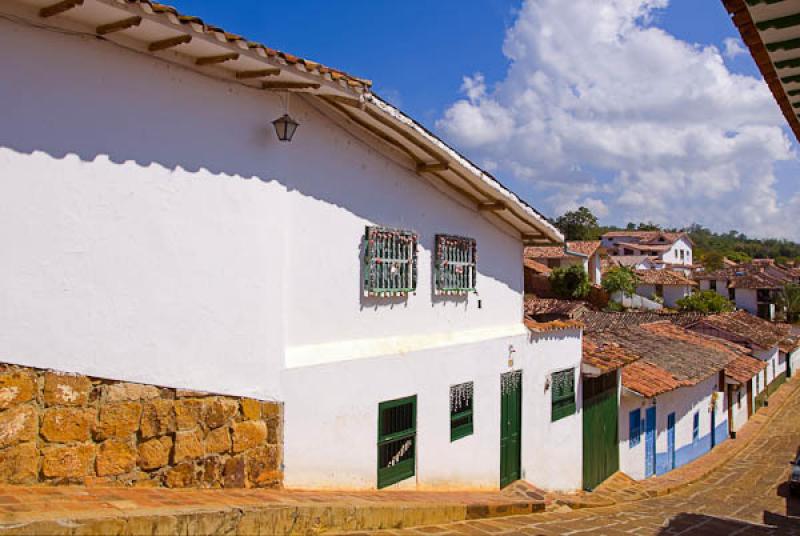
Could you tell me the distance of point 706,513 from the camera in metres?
12.8

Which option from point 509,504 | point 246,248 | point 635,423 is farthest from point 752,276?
point 246,248

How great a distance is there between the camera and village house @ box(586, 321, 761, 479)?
15.9 metres

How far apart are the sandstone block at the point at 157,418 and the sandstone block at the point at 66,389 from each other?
533 millimetres

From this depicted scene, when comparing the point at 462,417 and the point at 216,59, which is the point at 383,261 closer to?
the point at 462,417

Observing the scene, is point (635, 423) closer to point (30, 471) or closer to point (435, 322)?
point (435, 322)

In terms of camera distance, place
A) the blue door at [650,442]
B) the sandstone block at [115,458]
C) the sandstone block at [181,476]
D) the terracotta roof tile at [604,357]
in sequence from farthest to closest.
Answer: the blue door at [650,442], the terracotta roof tile at [604,357], the sandstone block at [181,476], the sandstone block at [115,458]

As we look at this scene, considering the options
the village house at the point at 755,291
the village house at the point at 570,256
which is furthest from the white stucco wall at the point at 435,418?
the village house at the point at 755,291

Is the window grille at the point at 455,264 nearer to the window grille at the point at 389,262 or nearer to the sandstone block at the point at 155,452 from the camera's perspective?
the window grille at the point at 389,262

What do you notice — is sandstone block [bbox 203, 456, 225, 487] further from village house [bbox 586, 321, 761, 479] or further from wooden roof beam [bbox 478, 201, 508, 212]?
village house [bbox 586, 321, 761, 479]

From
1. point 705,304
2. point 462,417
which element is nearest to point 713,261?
point 705,304

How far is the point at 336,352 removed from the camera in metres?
7.51

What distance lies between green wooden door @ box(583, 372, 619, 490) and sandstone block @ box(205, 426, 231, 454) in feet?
29.7

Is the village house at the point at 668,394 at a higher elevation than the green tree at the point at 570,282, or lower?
lower

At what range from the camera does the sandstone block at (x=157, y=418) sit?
557 cm
